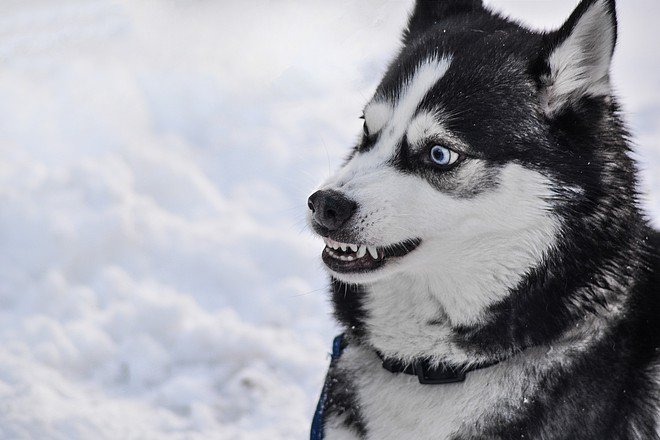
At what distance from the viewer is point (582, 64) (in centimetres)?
240

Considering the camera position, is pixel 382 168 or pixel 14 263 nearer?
pixel 382 168

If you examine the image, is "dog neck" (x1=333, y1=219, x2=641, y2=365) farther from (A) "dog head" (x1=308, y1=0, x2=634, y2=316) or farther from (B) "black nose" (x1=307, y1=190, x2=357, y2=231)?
(B) "black nose" (x1=307, y1=190, x2=357, y2=231)

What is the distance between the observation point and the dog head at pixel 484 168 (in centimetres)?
232

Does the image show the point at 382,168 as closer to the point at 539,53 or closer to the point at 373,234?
the point at 373,234

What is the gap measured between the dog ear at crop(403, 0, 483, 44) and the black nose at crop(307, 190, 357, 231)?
0.98 m

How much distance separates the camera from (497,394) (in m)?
2.36

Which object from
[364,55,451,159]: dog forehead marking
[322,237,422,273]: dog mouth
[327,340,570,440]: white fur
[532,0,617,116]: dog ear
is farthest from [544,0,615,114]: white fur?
[327,340,570,440]: white fur

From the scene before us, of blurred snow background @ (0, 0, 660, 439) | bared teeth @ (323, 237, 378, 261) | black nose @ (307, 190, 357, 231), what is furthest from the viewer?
blurred snow background @ (0, 0, 660, 439)

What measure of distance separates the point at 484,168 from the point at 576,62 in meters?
0.46

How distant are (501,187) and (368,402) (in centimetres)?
85

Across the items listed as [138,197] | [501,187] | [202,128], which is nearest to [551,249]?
[501,187]

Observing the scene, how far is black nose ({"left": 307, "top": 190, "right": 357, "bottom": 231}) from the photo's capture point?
7.50 ft

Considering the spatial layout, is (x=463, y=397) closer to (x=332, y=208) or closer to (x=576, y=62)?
(x=332, y=208)

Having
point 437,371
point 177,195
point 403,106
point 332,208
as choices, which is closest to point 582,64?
point 403,106
